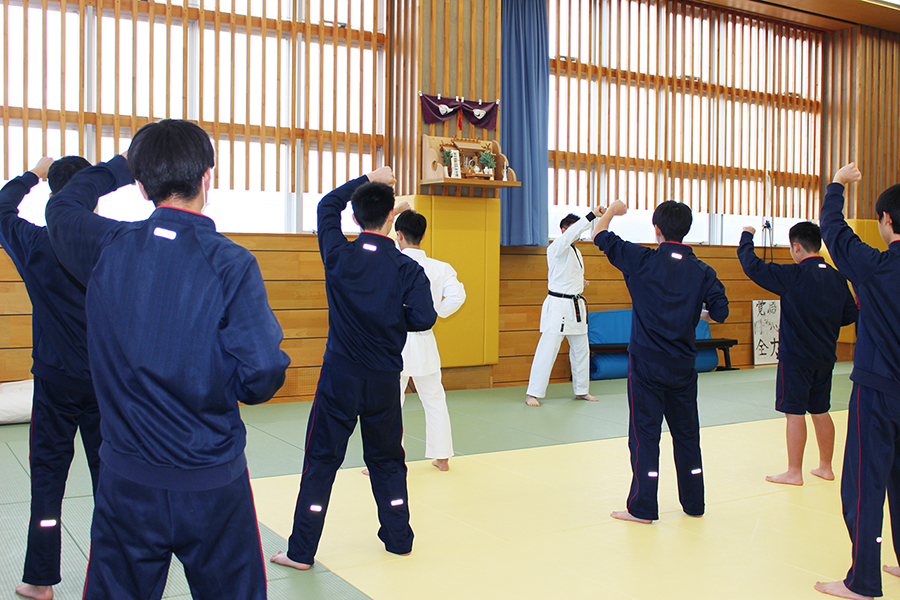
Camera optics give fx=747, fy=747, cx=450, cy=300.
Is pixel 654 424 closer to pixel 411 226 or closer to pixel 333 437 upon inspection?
pixel 333 437

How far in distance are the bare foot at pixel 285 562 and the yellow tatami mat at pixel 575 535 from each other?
0.37 ft

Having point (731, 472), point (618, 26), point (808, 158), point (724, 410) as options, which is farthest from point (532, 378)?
point (808, 158)

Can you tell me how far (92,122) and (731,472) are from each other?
5.48m

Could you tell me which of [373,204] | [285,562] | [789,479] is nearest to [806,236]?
[789,479]

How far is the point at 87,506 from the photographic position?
11.6 feet

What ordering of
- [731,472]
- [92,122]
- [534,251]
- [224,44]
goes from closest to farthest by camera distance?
[731,472], [92,122], [224,44], [534,251]

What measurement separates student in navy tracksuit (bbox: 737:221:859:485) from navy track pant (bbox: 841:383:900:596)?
4.66ft

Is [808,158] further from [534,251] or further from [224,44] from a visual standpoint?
[224,44]

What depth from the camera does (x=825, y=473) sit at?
4316 millimetres

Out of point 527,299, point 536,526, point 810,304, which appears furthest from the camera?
point 527,299

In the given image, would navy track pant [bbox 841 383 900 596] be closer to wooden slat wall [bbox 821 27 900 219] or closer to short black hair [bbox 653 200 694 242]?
short black hair [bbox 653 200 694 242]

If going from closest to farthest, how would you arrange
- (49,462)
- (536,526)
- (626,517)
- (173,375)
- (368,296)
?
(173,375), (49,462), (368,296), (536,526), (626,517)

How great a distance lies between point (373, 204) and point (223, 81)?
4.31 metres

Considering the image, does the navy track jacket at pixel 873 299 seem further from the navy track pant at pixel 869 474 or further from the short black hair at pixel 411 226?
the short black hair at pixel 411 226
